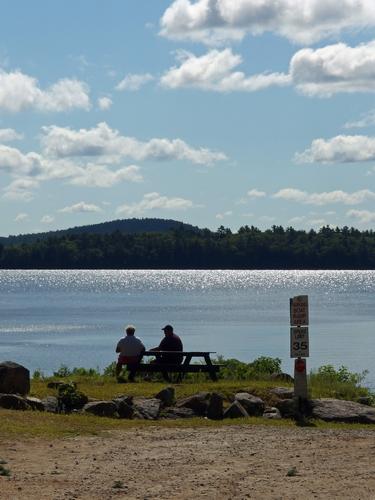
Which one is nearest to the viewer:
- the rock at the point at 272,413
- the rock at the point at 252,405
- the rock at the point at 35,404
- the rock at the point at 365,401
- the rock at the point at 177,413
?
the rock at the point at 35,404

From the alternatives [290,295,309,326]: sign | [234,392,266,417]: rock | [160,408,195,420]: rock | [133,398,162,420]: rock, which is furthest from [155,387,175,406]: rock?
[290,295,309,326]: sign

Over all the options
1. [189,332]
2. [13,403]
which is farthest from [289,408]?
[189,332]

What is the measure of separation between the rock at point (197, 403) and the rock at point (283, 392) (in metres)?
1.96

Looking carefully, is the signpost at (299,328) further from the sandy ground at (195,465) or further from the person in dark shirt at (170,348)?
the person in dark shirt at (170,348)

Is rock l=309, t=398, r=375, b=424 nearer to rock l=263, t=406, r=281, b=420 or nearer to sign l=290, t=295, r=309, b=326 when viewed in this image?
rock l=263, t=406, r=281, b=420

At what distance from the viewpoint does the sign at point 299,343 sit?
66.2ft

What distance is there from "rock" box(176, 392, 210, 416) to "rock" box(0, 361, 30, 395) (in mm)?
3120

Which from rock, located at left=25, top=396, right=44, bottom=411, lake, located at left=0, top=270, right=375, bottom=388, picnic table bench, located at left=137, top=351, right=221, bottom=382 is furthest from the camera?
lake, located at left=0, top=270, right=375, bottom=388

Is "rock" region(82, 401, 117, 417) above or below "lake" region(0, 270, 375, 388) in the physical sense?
above

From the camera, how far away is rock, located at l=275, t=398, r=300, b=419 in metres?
19.3

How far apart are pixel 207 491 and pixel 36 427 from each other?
507 centimetres

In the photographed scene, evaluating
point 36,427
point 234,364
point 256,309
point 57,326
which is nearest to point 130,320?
point 57,326

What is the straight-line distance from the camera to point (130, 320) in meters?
94.2

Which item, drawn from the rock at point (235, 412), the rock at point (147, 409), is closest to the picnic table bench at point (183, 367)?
the rock at point (147, 409)
